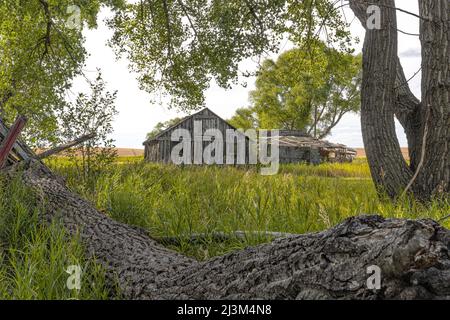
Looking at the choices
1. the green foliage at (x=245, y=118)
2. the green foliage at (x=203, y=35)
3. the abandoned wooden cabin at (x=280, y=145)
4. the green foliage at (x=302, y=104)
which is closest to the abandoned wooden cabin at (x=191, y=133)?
the abandoned wooden cabin at (x=280, y=145)

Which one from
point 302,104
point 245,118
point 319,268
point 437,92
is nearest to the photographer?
point 319,268

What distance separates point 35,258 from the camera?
3.12m

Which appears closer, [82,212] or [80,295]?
[80,295]

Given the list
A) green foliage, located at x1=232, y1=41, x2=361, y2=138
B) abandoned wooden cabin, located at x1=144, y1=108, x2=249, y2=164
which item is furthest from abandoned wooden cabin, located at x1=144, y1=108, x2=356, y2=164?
green foliage, located at x1=232, y1=41, x2=361, y2=138

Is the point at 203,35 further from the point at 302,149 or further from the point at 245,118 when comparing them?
the point at 245,118

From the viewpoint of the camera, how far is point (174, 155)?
73.5 ft

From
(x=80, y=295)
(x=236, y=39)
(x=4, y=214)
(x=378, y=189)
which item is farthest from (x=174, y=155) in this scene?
(x=80, y=295)

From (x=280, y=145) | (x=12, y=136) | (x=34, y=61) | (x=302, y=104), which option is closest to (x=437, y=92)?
(x=12, y=136)

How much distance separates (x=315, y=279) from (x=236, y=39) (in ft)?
32.1

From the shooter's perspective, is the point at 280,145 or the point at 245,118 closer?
the point at 280,145

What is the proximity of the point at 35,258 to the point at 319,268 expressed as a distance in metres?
2.30
